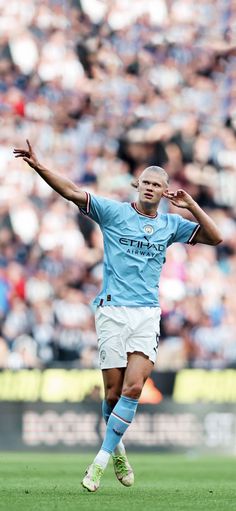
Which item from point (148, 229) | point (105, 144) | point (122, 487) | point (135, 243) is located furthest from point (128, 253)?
point (105, 144)

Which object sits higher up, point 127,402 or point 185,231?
point 185,231

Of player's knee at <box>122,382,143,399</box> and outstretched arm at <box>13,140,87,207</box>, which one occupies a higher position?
outstretched arm at <box>13,140,87,207</box>

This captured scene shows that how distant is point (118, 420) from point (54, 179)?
69.3 inches

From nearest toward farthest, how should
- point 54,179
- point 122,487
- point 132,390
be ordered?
point 54,179, point 132,390, point 122,487

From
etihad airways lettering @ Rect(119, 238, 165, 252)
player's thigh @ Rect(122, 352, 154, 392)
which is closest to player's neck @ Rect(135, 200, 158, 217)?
etihad airways lettering @ Rect(119, 238, 165, 252)

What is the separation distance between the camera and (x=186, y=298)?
1891 centimetres

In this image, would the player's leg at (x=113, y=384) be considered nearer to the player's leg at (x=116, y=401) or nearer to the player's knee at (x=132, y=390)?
the player's leg at (x=116, y=401)

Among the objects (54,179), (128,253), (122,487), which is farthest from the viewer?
(122,487)

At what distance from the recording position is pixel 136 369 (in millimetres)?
8188

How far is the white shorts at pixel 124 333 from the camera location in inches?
327

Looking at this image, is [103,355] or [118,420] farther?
[103,355]

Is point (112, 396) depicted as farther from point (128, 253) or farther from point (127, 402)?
point (128, 253)

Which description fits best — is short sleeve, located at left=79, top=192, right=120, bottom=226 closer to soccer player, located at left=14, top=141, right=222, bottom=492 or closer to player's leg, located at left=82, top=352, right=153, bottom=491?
soccer player, located at left=14, top=141, right=222, bottom=492

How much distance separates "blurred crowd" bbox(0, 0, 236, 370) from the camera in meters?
18.5
